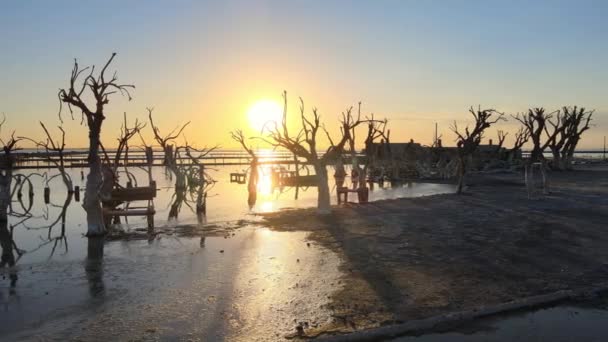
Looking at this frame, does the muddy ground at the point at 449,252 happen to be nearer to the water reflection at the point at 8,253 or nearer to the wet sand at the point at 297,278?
the wet sand at the point at 297,278

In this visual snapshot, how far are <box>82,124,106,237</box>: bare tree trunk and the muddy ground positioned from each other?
578 cm

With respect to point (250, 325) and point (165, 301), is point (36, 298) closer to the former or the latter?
point (165, 301)

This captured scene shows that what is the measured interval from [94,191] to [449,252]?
1089cm

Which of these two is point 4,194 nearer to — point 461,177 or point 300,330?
point 300,330

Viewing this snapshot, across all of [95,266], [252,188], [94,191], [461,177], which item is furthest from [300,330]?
[461,177]

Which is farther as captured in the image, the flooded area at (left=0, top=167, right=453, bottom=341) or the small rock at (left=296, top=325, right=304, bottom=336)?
the flooded area at (left=0, top=167, right=453, bottom=341)

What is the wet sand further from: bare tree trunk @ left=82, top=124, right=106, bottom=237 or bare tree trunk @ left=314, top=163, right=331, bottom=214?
bare tree trunk @ left=314, top=163, right=331, bottom=214

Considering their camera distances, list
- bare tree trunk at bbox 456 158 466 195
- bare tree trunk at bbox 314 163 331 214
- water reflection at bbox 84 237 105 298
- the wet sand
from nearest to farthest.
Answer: the wet sand → water reflection at bbox 84 237 105 298 → bare tree trunk at bbox 314 163 331 214 → bare tree trunk at bbox 456 158 466 195

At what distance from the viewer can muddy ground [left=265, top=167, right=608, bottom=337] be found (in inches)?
335

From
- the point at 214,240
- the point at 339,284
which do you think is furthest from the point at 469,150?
the point at 339,284

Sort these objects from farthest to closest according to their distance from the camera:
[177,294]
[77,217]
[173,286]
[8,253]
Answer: [77,217]
[8,253]
[173,286]
[177,294]

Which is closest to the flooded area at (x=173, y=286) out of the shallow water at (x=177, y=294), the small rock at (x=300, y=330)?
the shallow water at (x=177, y=294)

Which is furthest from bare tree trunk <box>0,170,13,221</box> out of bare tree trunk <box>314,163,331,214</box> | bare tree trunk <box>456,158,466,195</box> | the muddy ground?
bare tree trunk <box>456,158,466,195</box>

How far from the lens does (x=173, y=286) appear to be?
9.84m
